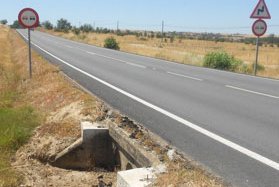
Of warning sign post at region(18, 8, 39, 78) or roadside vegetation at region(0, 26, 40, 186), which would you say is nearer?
roadside vegetation at region(0, 26, 40, 186)

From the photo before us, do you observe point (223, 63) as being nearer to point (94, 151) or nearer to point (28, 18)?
point (28, 18)

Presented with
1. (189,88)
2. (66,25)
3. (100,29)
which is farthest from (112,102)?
(66,25)

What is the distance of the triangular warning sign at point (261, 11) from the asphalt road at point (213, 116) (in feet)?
13.7

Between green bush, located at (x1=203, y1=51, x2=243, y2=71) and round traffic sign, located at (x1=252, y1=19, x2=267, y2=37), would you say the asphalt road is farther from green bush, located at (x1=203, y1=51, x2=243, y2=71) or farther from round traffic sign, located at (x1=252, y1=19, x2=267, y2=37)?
green bush, located at (x1=203, y1=51, x2=243, y2=71)

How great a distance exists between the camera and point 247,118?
8.48 metres

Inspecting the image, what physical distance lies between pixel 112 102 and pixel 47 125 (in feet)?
7.74

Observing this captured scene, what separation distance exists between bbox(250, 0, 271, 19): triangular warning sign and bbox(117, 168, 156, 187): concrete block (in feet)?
48.7

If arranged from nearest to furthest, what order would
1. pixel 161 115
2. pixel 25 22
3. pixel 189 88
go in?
pixel 161 115 < pixel 189 88 < pixel 25 22

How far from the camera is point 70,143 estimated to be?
23.9ft

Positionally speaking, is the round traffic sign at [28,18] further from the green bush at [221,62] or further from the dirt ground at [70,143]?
the green bush at [221,62]

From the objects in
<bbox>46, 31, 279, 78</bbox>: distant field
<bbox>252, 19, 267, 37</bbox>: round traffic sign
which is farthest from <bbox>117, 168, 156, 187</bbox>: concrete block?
<bbox>46, 31, 279, 78</bbox>: distant field

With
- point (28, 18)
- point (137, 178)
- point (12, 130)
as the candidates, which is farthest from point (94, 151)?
point (28, 18)

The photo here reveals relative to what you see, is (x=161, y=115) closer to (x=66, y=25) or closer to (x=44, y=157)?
(x=44, y=157)

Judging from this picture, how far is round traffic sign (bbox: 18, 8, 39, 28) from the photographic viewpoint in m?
14.5
